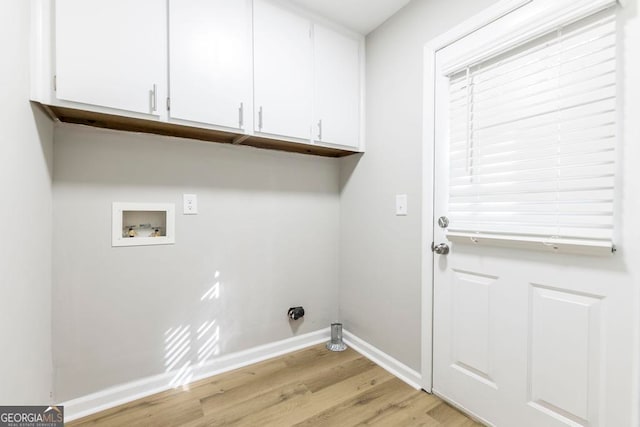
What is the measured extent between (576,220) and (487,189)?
362 mm

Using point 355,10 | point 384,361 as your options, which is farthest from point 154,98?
point 384,361

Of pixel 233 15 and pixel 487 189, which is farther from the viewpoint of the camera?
pixel 233 15

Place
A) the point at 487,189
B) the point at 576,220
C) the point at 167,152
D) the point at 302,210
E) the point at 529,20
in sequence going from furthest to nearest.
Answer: the point at 302,210 → the point at 167,152 → the point at 487,189 → the point at 529,20 → the point at 576,220

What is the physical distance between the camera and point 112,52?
1281 millimetres

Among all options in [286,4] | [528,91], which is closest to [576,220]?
[528,91]

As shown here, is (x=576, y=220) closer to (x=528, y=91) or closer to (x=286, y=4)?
(x=528, y=91)

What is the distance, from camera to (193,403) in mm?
1563

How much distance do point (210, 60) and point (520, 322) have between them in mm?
2040

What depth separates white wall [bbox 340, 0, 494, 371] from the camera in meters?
1.72

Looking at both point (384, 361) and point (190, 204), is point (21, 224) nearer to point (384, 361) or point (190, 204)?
point (190, 204)

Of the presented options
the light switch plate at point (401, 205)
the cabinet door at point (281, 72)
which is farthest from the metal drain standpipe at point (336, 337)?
the cabinet door at point (281, 72)

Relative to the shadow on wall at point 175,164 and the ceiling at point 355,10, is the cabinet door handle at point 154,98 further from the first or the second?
the ceiling at point 355,10

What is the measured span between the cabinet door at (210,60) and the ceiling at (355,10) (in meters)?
0.47

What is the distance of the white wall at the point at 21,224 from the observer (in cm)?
92
